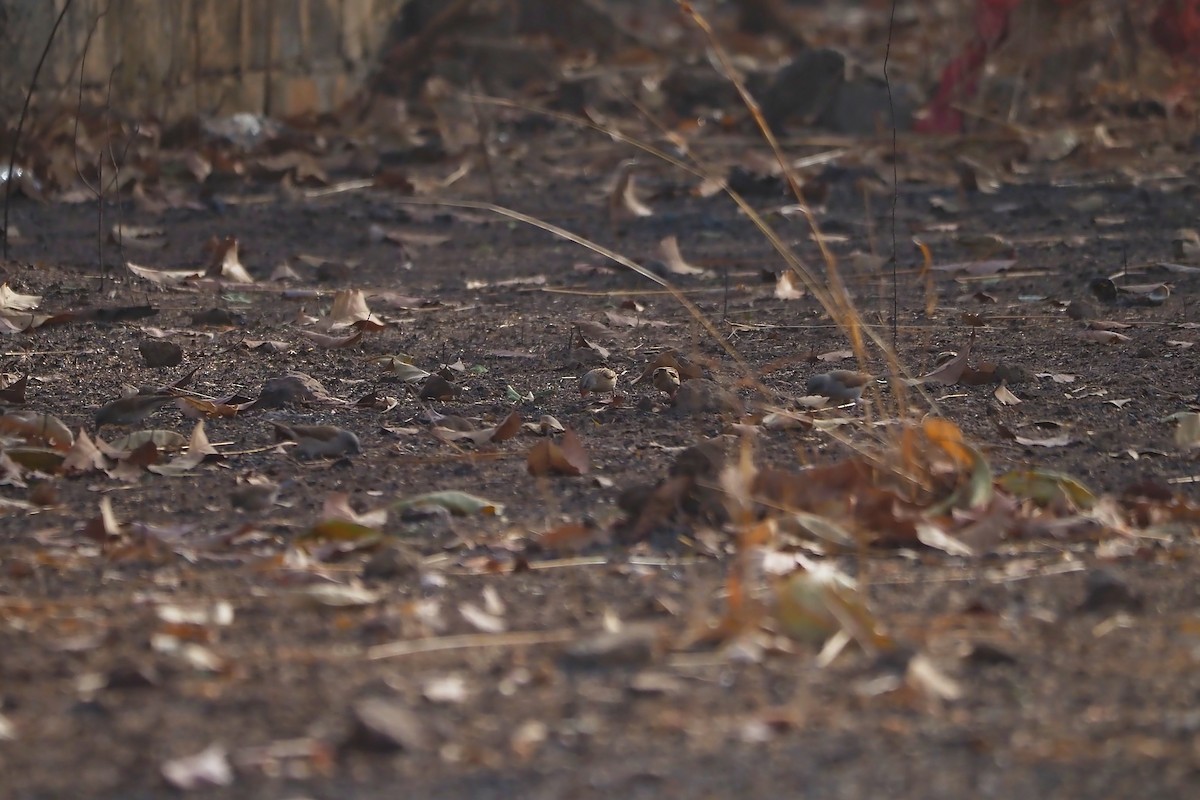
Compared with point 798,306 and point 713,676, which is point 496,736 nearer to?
point 713,676

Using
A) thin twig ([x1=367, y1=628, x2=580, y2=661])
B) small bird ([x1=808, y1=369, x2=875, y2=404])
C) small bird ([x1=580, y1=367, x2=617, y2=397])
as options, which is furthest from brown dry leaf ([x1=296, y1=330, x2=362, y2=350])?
thin twig ([x1=367, y1=628, x2=580, y2=661])

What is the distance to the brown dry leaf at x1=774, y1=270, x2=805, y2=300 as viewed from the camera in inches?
165

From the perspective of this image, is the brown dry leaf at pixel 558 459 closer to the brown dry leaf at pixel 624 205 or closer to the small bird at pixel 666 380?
the small bird at pixel 666 380

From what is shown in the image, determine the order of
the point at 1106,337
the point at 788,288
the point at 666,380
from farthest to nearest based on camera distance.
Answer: the point at 788,288 → the point at 1106,337 → the point at 666,380

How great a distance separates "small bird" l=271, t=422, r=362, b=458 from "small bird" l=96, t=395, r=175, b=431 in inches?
12.7

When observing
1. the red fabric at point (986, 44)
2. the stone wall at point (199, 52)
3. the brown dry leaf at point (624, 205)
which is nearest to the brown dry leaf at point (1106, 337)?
the brown dry leaf at point (624, 205)

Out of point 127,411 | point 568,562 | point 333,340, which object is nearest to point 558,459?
point 568,562

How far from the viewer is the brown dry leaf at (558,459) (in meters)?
2.54

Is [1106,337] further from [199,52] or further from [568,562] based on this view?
[199,52]

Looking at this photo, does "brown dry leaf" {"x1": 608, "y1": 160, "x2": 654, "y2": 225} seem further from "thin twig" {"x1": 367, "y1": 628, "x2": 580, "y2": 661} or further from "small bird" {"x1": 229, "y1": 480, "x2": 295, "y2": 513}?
"thin twig" {"x1": 367, "y1": 628, "x2": 580, "y2": 661}

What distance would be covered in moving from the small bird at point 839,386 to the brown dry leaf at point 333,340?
43.2 inches

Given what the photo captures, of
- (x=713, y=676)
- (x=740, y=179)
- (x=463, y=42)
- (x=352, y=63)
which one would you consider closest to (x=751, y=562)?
(x=713, y=676)

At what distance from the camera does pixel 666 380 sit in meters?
3.12

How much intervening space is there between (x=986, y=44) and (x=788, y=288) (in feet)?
10.3
